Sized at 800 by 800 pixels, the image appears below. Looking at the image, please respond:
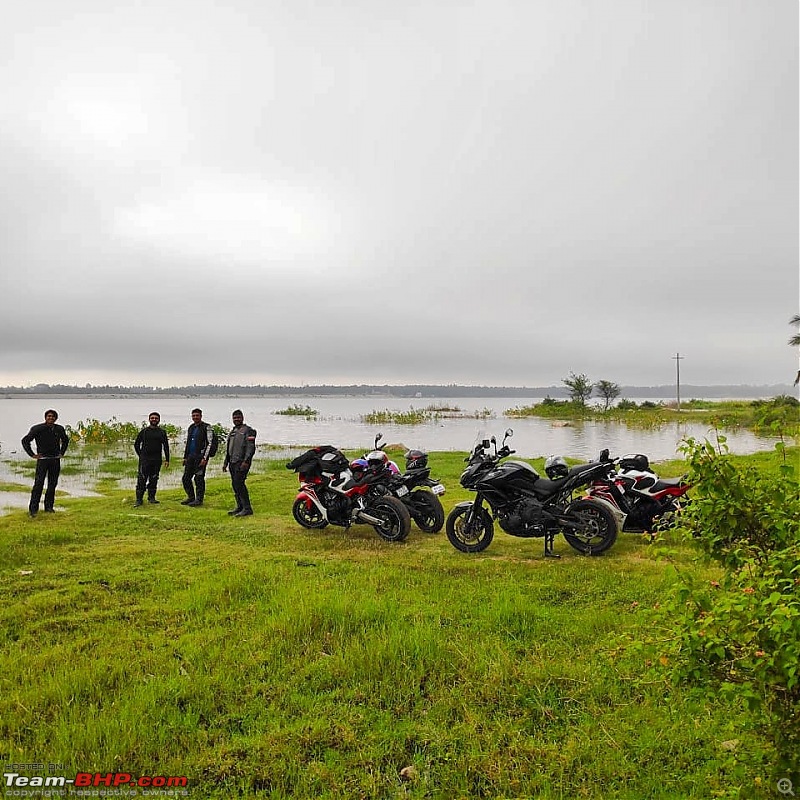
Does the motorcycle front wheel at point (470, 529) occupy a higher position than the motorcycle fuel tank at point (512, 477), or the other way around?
the motorcycle fuel tank at point (512, 477)

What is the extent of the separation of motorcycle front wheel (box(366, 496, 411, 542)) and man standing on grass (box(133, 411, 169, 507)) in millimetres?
5170

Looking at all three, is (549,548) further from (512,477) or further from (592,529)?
(512,477)

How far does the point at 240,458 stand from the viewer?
9938 millimetres

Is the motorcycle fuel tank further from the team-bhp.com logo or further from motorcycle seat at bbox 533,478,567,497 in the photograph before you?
the team-bhp.com logo

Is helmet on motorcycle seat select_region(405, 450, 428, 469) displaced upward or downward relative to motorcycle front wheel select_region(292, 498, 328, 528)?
upward

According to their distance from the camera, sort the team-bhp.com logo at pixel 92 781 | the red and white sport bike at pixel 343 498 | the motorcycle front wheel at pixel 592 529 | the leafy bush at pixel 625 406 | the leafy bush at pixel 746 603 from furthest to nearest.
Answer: the leafy bush at pixel 625 406, the red and white sport bike at pixel 343 498, the motorcycle front wheel at pixel 592 529, the team-bhp.com logo at pixel 92 781, the leafy bush at pixel 746 603

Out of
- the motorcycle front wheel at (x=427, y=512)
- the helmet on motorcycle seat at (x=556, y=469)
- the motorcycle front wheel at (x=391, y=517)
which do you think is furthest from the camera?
the motorcycle front wheel at (x=427, y=512)

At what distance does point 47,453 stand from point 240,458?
3419 mm

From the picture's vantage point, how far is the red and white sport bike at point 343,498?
776cm

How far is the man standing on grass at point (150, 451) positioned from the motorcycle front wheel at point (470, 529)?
20.8 feet

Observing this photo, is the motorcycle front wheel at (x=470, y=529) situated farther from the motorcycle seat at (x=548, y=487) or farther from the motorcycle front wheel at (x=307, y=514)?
the motorcycle front wheel at (x=307, y=514)

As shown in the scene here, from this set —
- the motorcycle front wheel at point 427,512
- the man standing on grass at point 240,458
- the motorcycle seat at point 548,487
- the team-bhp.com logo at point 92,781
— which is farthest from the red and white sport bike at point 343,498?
the team-bhp.com logo at point 92,781

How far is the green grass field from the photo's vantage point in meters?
2.79

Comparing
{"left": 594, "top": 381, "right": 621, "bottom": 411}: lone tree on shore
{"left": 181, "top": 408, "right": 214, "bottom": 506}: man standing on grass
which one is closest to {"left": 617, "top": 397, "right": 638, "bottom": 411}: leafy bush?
{"left": 594, "top": 381, "right": 621, "bottom": 411}: lone tree on shore
